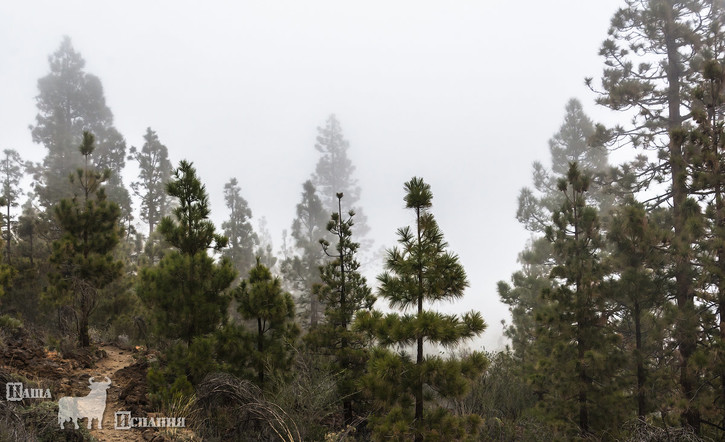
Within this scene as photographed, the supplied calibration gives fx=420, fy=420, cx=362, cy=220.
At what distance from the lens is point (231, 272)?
9633 millimetres

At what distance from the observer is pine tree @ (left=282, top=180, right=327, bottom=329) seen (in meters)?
27.3

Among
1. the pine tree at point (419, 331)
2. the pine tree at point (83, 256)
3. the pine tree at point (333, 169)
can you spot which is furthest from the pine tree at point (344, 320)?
the pine tree at point (333, 169)

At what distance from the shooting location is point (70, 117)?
34125 millimetres

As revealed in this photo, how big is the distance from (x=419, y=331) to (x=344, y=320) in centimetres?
453

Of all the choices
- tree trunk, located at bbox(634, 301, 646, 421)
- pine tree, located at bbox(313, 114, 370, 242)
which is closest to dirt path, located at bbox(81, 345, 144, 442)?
tree trunk, located at bbox(634, 301, 646, 421)

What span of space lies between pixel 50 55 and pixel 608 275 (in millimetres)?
43233

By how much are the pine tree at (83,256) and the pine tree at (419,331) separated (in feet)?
32.0

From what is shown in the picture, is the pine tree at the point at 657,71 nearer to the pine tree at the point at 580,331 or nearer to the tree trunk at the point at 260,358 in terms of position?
the pine tree at the point at 580,331

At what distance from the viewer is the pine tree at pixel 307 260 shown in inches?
1073

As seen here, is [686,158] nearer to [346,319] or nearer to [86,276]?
[346,319]

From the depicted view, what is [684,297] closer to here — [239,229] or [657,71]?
[657,71]

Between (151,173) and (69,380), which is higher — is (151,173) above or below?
above

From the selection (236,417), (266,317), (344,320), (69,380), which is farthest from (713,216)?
(69,380)

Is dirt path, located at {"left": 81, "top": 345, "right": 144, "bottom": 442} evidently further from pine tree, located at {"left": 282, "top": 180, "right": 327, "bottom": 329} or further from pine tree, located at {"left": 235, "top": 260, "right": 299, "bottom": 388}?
pine tree, located at {"left": 282, "top": 180, "right": 327, "bottom": 329}
